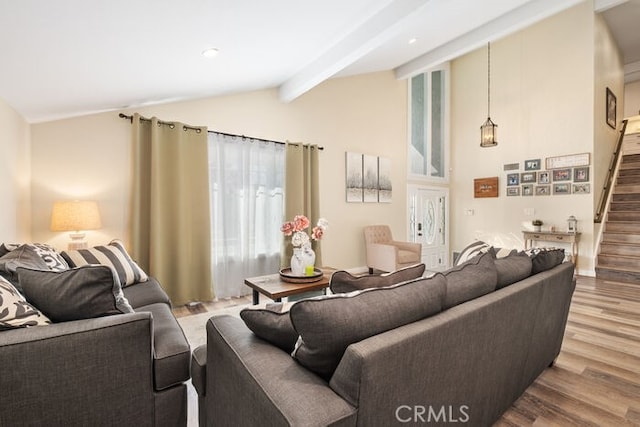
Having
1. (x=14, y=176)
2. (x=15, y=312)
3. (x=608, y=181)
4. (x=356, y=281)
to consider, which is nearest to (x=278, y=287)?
(x=356, y=281)

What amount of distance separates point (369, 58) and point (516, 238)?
4327 mm

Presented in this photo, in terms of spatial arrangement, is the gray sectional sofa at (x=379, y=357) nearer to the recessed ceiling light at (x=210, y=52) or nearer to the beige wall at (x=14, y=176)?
the recessed ceiling light at (x=210, y=52)

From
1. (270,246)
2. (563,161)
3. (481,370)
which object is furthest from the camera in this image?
(563,161)

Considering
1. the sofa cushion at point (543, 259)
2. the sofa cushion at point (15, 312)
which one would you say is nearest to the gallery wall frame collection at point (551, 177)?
the sofa cushion at point (543, 259)

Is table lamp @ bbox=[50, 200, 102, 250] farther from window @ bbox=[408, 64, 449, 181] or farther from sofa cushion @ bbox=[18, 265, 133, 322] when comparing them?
window @ bbox=[408, 64, 449, 181]

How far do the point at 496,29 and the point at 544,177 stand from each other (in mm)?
2886

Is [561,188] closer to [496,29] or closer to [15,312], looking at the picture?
[496,29]

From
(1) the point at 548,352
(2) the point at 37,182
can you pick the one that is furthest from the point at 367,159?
(2) the point at 37,182

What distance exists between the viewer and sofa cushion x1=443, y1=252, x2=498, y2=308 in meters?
1.29

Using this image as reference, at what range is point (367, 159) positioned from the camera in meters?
5.36

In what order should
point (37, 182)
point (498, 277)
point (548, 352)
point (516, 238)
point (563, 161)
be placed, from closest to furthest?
point (498, 277)
point (548, 352)
point (37, 182)
point (563, 161)
point (516, 238)

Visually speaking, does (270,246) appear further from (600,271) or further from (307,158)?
(600,271)

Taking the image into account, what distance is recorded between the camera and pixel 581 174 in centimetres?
513

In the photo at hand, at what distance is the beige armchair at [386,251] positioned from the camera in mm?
4730
